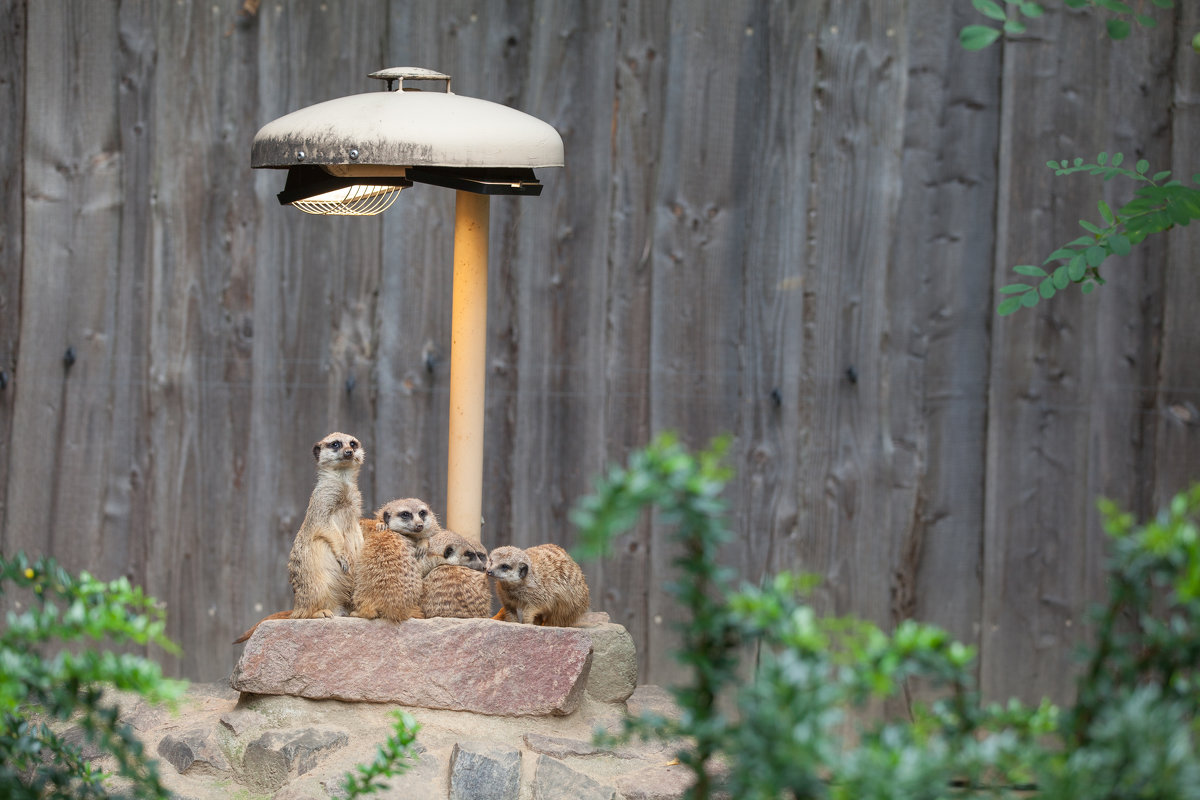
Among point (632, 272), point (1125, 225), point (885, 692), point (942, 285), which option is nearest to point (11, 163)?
point (632, 272)

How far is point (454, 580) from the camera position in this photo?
10.2 feet

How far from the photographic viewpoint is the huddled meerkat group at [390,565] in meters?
3.04

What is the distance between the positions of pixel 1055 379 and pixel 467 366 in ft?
6.90

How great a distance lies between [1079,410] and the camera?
3994 mm

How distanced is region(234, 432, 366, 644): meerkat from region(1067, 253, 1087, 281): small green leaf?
74.7 inches

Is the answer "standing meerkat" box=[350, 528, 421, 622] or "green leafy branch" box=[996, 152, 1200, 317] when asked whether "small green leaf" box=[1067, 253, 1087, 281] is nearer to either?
"green leafy branch" box=[996, 152, 1200, 317]

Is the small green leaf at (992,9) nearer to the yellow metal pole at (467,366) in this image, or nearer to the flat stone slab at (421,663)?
the yellow metal pole at (467,366)

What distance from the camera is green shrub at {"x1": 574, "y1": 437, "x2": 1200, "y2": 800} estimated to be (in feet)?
3.24

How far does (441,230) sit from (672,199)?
81cm

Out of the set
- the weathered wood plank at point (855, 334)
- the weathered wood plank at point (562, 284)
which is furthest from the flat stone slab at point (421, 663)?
the weathered wood plank at point (855, 334)

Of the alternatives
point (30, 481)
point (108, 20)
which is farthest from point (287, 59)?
point (30, 481)

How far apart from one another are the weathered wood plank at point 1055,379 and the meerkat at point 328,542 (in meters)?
2.25

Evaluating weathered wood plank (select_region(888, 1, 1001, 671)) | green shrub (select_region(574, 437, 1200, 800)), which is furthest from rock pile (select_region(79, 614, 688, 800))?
green shrub (select_region(574, 437, 1200, 800))

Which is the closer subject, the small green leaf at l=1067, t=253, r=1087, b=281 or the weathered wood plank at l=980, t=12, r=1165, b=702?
the small green leaf at l=1067, t=253, r=1087, b=281
